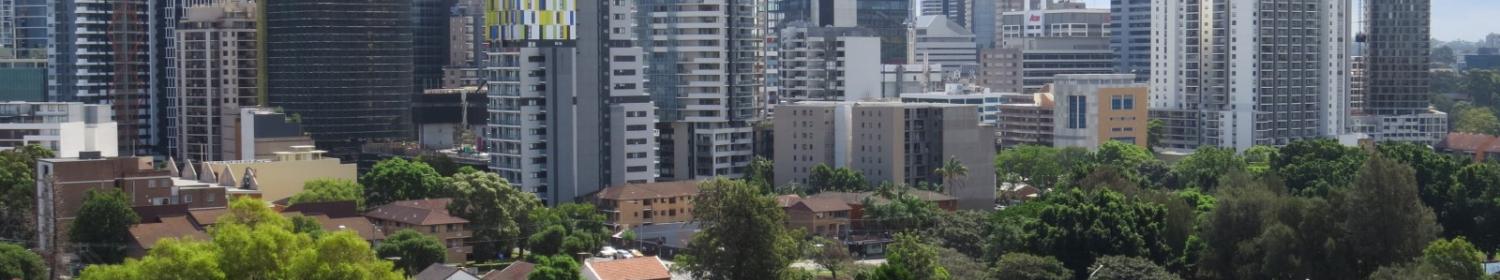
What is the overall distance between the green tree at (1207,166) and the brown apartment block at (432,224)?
24211 mm

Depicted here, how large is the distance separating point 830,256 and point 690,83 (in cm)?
2150

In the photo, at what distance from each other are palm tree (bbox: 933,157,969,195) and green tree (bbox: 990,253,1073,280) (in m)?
18.5

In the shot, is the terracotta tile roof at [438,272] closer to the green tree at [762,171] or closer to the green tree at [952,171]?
the green tree at [762,171]

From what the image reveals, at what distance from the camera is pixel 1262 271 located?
47156mm

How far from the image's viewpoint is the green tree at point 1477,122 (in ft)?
351

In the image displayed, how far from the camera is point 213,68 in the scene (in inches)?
3073

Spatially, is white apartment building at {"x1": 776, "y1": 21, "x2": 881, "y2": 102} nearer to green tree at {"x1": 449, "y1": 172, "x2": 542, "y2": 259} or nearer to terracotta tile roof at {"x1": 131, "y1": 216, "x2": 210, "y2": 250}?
green tree at {"x1": 449, "y1": 172, "x2": 542, "y2": 259}

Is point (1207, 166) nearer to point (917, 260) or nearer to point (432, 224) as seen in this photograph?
point (432, 224)

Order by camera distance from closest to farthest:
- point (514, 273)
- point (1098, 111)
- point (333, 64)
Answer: point (514, 273), point (333, 64), point (1098, 111)

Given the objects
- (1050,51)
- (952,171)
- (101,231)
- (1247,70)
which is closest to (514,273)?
(101,231)

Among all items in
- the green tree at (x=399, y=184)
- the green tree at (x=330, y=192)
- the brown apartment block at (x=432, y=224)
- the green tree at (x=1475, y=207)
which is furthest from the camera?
the green tree at (x=399, y=184)

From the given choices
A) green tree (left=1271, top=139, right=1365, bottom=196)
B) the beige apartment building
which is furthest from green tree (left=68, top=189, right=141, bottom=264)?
green tree (left=1271, top=139, right=1365, bottom=196)

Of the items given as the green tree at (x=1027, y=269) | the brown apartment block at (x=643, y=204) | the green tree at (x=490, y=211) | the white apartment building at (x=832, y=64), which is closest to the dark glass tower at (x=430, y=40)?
Answer: the white apartment building at (x=832, y=64)

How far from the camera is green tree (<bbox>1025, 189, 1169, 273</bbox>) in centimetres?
5022
